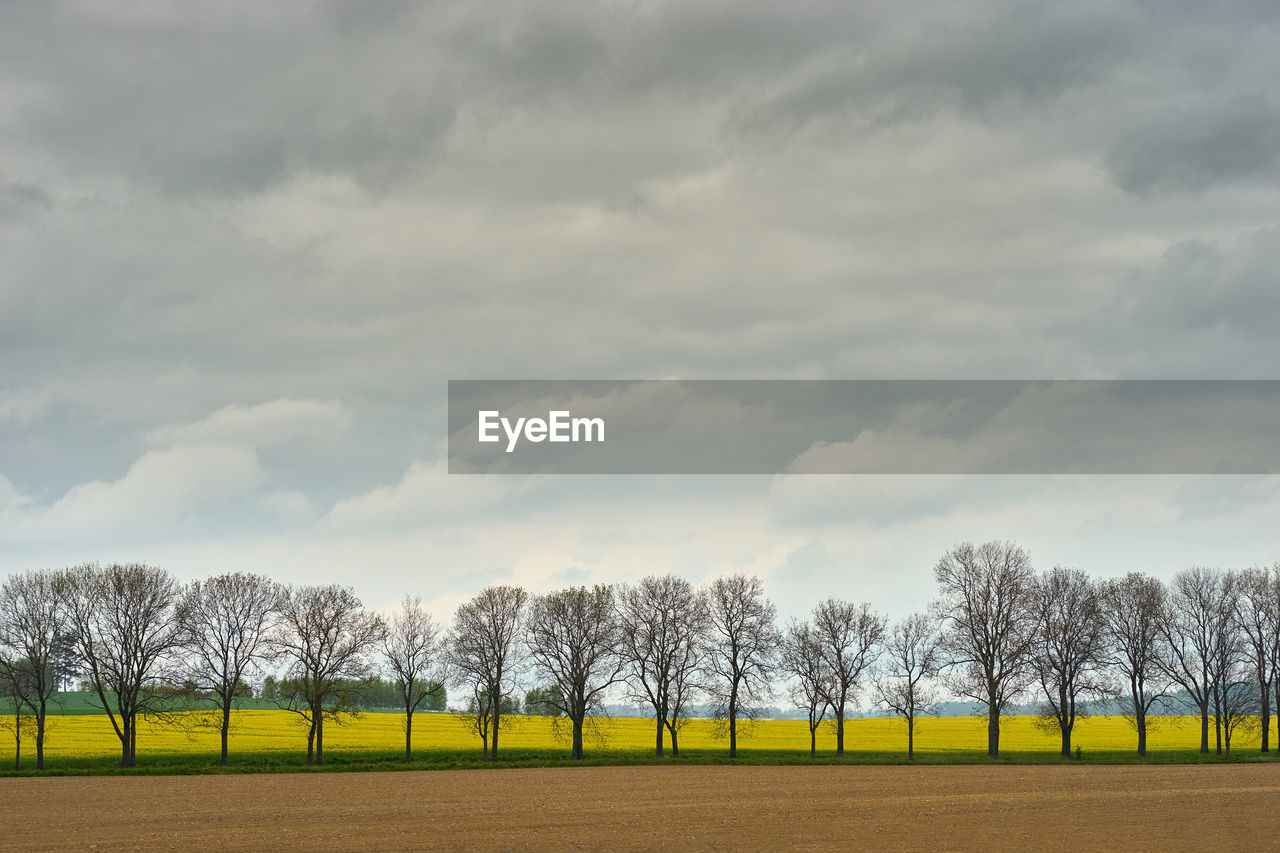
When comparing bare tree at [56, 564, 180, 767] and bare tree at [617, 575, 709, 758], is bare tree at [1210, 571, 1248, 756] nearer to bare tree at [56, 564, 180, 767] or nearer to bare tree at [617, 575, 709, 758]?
bare tree at [617, 575, 709, 758]

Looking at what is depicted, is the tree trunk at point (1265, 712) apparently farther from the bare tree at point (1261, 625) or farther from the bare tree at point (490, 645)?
the bare tree at point (490, 645)

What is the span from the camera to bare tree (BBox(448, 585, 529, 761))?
80850mm

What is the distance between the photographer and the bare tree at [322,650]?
244 ft

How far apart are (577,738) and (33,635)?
41.4m

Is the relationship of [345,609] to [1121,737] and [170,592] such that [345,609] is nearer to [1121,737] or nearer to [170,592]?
[170,592]

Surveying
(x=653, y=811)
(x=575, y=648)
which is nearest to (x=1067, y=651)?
(x=575, y=648)

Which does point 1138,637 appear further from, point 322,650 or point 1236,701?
point 322,650

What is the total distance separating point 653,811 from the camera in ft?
136

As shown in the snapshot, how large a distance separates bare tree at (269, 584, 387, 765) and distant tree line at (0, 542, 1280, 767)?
0.53 ft

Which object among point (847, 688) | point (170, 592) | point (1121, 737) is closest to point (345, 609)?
point (170, 592)

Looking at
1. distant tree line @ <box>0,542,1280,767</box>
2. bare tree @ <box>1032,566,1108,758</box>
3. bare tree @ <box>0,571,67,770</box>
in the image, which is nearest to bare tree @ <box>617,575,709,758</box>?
distant tree line @ <box>0,542,1280,767</box>

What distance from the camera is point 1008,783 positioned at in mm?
55062

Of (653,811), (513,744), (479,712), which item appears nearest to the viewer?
(653,811)

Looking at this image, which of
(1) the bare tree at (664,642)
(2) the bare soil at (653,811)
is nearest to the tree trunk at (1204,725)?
(2) the bare soil at (653,811)
